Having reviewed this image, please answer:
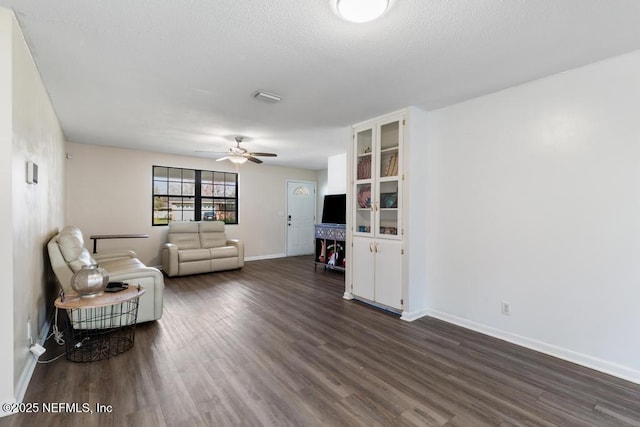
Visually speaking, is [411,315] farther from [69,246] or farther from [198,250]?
[198,250]

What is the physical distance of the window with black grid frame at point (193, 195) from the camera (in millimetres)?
6023

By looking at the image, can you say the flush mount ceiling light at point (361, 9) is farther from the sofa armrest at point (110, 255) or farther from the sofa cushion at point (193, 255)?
the sofa cushion at point (193, 255)

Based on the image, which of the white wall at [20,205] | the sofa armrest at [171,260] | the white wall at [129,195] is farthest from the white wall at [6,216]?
the white wall at [129,195]

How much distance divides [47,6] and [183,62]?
82 centimetres

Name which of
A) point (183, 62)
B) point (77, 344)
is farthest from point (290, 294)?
point (183, 62)

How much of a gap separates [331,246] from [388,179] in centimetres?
274

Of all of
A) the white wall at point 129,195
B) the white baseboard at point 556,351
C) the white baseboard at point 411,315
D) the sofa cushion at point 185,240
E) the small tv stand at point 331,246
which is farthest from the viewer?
the sofa cushion at point 185,240

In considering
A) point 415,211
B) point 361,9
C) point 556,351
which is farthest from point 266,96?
point 556,351

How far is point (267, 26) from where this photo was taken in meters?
1.88

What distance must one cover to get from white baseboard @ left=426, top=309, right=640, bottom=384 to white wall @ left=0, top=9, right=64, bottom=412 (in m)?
3.67

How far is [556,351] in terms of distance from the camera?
Answer: 2.48 m

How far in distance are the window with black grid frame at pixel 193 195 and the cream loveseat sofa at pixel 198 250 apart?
1.54 feet

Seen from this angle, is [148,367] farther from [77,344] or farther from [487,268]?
[487,268]

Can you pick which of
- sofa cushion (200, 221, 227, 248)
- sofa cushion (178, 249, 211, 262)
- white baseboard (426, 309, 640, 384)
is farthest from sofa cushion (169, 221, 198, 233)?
white baseboard (426, 309, 640, 384)
